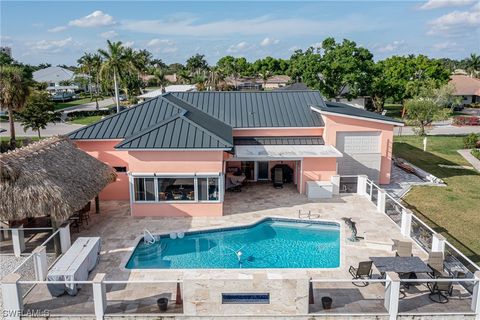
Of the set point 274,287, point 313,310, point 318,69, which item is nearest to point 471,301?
point 313,310

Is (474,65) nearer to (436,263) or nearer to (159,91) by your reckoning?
(159,91)

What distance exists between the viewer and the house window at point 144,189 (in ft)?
82.2

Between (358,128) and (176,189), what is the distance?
16.1m

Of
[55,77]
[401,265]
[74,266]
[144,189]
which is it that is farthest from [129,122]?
[55,77]

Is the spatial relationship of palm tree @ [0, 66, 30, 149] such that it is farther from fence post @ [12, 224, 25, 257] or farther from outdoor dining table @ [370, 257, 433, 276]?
outdoor dining table @ [370, 257, 433, 276]

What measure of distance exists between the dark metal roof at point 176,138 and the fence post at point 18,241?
7.49m

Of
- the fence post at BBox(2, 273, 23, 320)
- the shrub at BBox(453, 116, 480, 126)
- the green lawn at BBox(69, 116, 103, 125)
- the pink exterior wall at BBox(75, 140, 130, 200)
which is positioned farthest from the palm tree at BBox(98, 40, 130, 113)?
the shrub at BBox(453, 116, 480, 126)

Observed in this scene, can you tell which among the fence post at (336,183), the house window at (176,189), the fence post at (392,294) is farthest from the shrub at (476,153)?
the fence post at (392,294)

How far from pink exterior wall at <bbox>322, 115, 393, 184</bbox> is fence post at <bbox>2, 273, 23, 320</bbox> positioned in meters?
23.9

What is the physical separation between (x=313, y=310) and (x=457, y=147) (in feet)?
139

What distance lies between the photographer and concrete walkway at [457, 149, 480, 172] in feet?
131

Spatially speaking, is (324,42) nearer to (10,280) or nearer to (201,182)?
(201,182)

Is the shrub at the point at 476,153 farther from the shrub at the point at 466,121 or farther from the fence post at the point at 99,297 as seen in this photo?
the fence post at the point at 99,297

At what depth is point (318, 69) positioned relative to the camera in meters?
64.2
